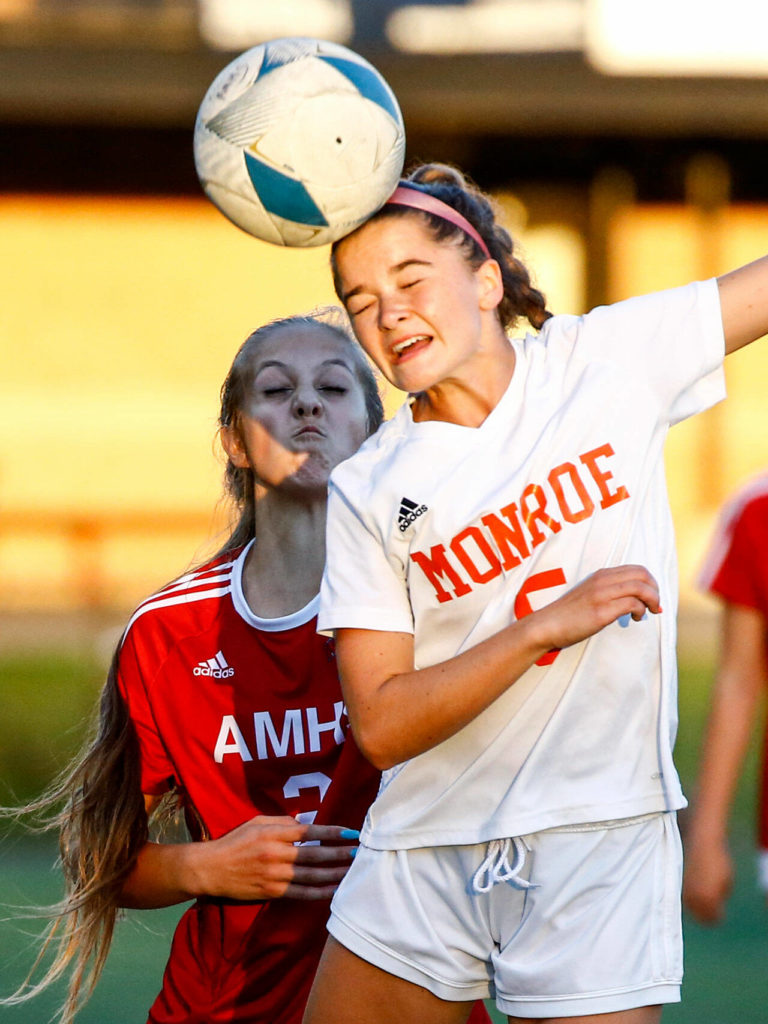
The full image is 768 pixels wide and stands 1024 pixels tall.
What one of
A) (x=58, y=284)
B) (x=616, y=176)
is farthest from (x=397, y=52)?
(x=58, y=284)

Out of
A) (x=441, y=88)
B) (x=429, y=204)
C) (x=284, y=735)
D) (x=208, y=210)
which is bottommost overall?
(x=284, y=735)

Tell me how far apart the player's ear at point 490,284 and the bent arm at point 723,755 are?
71 centimetres

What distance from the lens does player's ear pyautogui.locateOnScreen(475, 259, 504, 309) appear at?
2.77 m

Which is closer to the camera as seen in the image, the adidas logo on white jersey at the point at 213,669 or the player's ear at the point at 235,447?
the adidas logo on white jersey at the point at 213,669

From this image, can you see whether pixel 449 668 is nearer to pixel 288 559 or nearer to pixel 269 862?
pixel 269 862

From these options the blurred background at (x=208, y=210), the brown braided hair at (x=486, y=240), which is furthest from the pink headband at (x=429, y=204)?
the blurred background at (x=208, y=210)

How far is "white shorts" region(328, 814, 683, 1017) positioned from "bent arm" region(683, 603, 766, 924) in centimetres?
23

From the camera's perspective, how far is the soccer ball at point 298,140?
2762mm

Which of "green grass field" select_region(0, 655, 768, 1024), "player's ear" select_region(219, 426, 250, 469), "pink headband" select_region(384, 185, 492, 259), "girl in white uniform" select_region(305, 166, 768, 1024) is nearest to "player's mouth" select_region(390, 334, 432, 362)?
"girl in white uniform" select_region(305, 166, 768, 1024)

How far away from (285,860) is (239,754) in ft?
1.02

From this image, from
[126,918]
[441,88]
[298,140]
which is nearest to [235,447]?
[298,140]

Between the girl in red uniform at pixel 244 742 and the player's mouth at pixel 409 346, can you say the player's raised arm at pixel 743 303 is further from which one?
the girl in red uniform at pixel 244 742

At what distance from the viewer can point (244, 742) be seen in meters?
3.27

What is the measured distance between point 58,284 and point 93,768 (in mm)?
12319
